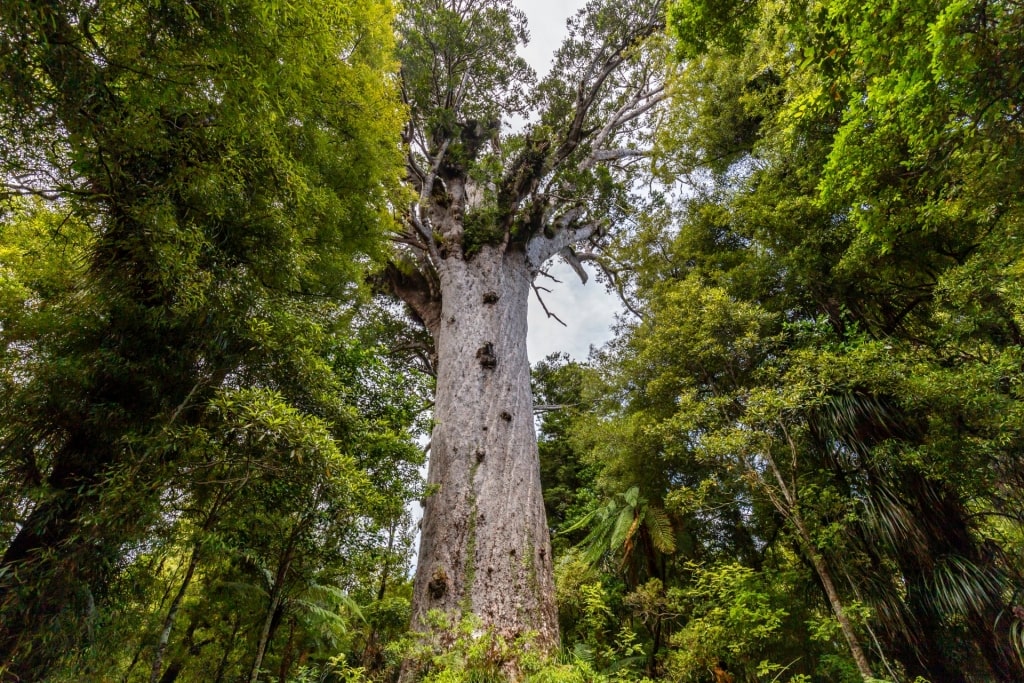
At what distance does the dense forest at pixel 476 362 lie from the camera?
8.20 ft

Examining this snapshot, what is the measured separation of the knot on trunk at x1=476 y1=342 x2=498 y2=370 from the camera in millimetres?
5191

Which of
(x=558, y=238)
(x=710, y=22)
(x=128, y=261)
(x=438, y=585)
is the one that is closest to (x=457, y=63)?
(x=558, y=238)

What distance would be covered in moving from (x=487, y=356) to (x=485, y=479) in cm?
154

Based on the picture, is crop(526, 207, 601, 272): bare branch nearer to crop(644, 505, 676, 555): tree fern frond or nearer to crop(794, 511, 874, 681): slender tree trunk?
crop(644, 505, 676, 555): tree fern frond

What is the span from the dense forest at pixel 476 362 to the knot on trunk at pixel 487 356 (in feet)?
0.24

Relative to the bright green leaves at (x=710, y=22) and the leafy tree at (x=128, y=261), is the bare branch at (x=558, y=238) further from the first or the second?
the leafy tree at (x=128, y=261)

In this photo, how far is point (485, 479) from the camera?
4.21 meters

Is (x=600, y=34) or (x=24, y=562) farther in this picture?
(x=600, y=34)

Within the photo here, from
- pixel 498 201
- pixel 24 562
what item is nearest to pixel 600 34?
pixel 498 201

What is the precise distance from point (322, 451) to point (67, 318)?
1.91 m

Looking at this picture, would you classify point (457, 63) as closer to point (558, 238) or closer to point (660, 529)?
point (558, 238)

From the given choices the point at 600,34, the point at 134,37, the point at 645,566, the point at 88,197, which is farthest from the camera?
the point at 600,34

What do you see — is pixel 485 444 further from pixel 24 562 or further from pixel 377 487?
pixel 24 562

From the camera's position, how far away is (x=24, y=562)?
2.33 m
